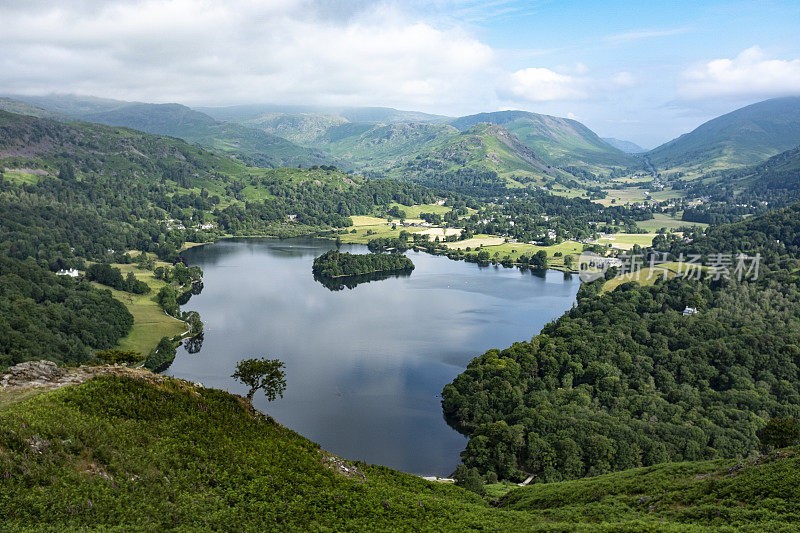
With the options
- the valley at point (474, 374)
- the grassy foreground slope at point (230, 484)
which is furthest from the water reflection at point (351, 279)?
the grassy foreground slope at point (230, 484)

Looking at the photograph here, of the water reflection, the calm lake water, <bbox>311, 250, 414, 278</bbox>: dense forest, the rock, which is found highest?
the rock

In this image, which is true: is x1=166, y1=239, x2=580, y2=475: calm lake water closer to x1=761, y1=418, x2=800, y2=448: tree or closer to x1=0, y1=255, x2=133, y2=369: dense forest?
x1=0, y1=255, x2=133, y2=369: dense forest

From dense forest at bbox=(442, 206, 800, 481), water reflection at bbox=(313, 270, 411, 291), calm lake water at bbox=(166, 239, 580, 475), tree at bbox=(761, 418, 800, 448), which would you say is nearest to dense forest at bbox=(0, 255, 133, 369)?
calm lake water at bbox=(166, 239, 580, 475)

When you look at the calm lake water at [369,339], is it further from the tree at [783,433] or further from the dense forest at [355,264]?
the tree at [783,433]

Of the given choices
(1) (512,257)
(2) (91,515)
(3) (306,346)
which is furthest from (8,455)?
(1) (512,257)

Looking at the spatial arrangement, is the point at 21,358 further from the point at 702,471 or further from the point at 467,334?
the point at 702,471

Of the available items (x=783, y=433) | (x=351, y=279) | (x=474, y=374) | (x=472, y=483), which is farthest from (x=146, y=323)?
(x=783, y=433)
